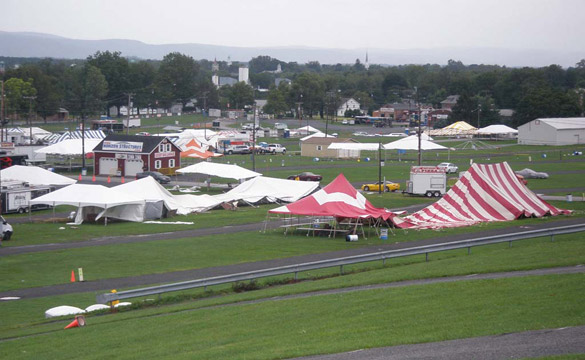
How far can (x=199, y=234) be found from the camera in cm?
3419

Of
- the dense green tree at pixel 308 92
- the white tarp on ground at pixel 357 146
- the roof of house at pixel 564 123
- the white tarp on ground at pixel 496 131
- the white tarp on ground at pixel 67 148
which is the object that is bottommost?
the white tarp on ground at pixel 67 148

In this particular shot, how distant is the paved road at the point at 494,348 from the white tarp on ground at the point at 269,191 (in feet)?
110

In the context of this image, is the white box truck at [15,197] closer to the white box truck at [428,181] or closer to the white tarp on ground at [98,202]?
the white tarp on ground at [98,202]

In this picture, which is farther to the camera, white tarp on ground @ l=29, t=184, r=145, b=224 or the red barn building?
the red barn building

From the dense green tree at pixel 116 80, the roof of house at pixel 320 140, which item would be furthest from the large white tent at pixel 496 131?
the dense green tree at pixel 116 80

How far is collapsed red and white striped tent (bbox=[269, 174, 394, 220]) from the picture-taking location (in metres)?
33.2

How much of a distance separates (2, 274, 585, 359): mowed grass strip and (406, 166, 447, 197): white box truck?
3130 centimetres

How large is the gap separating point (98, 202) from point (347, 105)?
13084 cm

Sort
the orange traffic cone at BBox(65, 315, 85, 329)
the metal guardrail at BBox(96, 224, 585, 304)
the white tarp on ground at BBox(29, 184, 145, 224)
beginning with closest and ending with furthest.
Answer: the orange traffic cone at BBox(65, 315, 85, 329) → the metal guardrail at BBox(96, 224, 585, 304) → the white tarp on ground at BBox(29, 184, 145, 224)

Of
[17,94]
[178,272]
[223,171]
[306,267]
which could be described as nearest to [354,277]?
[306,267]

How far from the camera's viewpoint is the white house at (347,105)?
164m

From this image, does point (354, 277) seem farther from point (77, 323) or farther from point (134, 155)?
point (134, 155)

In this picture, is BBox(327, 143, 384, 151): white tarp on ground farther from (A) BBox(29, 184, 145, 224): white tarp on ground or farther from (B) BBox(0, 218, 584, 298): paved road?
(B) BBox(0, 218, 584, 298): paved road

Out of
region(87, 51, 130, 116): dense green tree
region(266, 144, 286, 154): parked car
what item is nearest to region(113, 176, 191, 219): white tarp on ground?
region(266, 144, 286, 154): parked car
